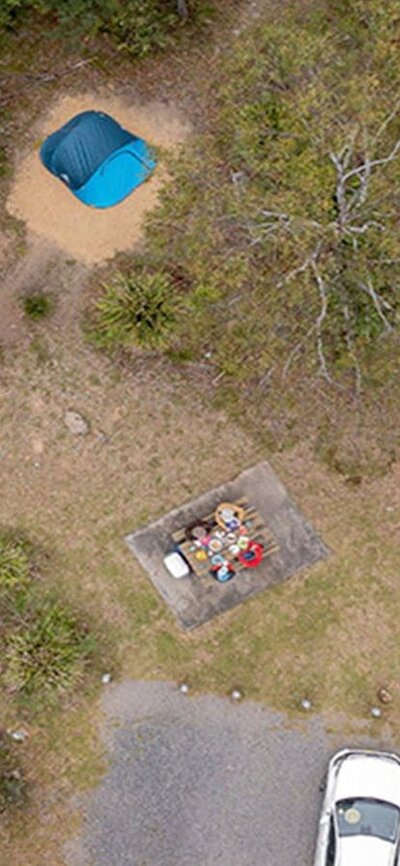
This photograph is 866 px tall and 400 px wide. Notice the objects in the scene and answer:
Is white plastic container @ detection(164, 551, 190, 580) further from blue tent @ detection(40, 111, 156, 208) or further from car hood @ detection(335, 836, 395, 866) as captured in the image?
blue tent @ detection(40, 111, 156, 208)

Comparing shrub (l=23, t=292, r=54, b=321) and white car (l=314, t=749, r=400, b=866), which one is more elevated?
shrub (l=23, t=292, r=54, b=321)

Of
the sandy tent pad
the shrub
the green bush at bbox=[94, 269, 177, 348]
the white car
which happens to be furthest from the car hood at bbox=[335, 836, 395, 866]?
the sandy tent pad

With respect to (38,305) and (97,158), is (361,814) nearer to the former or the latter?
(38,305)

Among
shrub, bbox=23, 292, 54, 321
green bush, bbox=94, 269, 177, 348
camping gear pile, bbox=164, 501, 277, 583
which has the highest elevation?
shrub, bbox=23, 292, 54, 321

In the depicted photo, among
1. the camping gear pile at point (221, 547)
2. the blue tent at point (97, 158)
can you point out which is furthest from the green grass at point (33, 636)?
the blue tent at point (97, 158)

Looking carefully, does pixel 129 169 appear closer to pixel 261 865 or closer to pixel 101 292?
pixel 101 292

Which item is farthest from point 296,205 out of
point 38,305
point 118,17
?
point 118,17

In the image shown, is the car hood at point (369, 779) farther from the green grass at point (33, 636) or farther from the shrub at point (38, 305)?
the shrub at point (38, 305)
